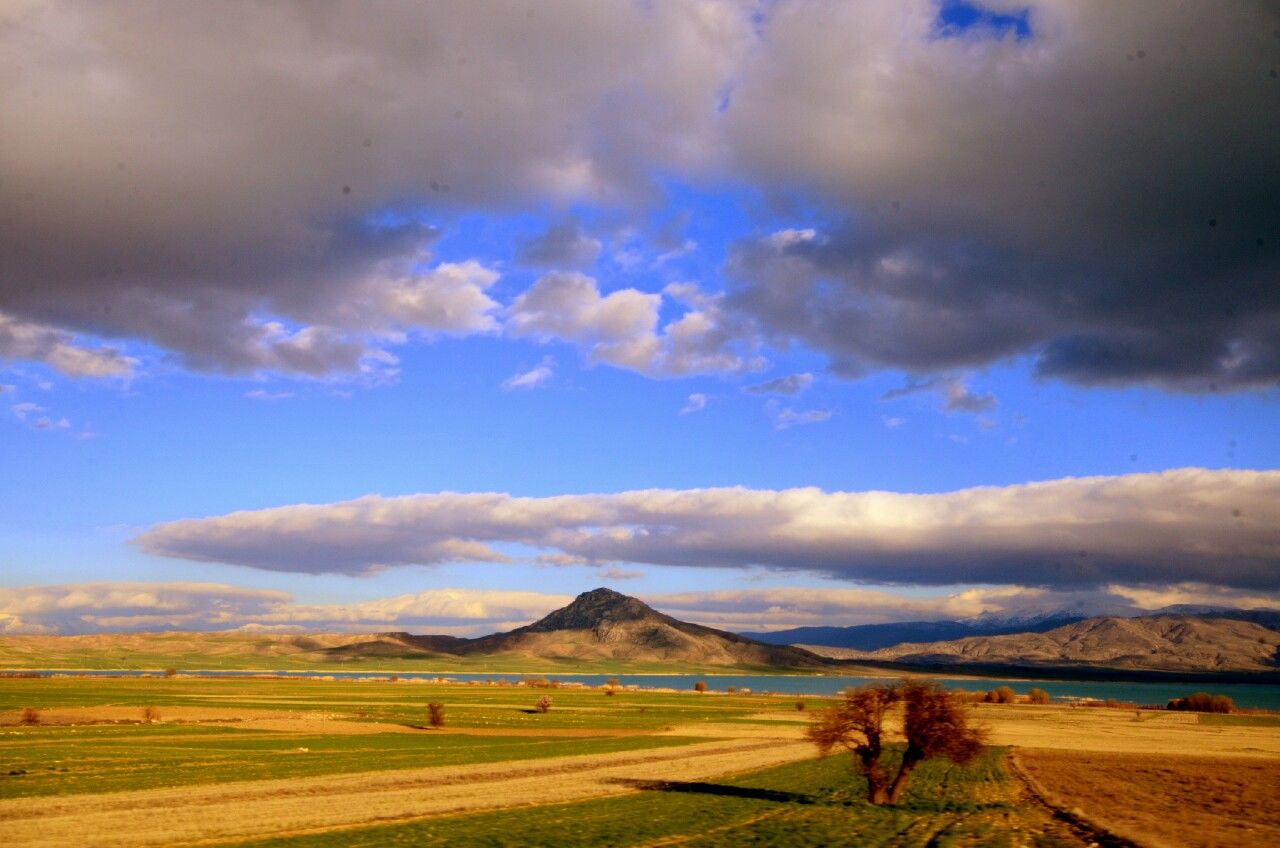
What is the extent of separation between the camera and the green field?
105ft

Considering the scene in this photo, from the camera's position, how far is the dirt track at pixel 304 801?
31.0m

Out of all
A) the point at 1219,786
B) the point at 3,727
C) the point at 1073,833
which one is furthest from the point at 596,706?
the point at 1073,833

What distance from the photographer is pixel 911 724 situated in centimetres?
3825

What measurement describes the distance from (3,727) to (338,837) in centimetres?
6000

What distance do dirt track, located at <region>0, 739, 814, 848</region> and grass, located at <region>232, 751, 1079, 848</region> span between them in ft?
8.75

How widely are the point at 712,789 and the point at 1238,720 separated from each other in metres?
122

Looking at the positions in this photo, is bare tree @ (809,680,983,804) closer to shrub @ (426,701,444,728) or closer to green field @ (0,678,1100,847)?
green field @ (0,678,1100,847)

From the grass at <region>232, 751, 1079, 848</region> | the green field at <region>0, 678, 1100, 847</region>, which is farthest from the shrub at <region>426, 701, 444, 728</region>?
the grass at <region>232, 751, 1079, 848</region>

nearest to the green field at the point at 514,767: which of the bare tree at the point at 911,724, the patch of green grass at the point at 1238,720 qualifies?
the bare tree at the point at 911,724

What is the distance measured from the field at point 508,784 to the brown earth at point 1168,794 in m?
0.33

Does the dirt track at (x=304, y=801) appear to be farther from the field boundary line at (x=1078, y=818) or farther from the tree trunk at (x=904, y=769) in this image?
the field boundary line at (x=1078, y=818)

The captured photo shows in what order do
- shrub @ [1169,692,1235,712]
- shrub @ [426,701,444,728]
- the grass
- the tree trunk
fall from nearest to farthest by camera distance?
1. the grass
2. the tree trunk
3. shrub @ [426,701,444,728]
4. shrub @ [1169,692,1235,712]

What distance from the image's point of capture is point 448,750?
64812 millimetres

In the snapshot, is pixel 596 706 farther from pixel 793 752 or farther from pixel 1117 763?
pixel 1117 763
